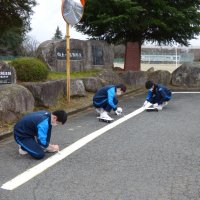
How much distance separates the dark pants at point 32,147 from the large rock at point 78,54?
9.32 m

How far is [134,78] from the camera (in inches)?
616

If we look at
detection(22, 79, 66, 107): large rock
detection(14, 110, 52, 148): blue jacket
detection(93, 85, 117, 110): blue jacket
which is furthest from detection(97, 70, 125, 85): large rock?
detection(14, 110, 52, 148): blue jacket

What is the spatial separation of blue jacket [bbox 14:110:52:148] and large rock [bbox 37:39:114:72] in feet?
30.4

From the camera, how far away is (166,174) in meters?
5.30

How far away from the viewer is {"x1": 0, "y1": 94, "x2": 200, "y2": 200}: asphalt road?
4.62 meters

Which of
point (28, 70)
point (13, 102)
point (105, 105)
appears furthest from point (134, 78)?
point (13, 102)

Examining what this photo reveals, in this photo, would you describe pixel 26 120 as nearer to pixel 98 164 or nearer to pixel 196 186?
pixel 98 164

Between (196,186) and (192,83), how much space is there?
40.6 ft

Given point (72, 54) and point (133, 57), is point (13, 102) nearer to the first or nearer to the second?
point (72, 54)

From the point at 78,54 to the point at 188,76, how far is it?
455 cm

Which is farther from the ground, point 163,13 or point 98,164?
point 163,13

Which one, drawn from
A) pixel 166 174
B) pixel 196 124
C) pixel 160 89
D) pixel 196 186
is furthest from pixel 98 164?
pixel 160 89

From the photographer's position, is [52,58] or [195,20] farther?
[195,20]

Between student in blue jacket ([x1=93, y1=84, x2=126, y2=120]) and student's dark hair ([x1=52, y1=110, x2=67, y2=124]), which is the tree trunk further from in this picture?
student's dark hair ([x1=52, y1=110, x2=67, y2=124])
